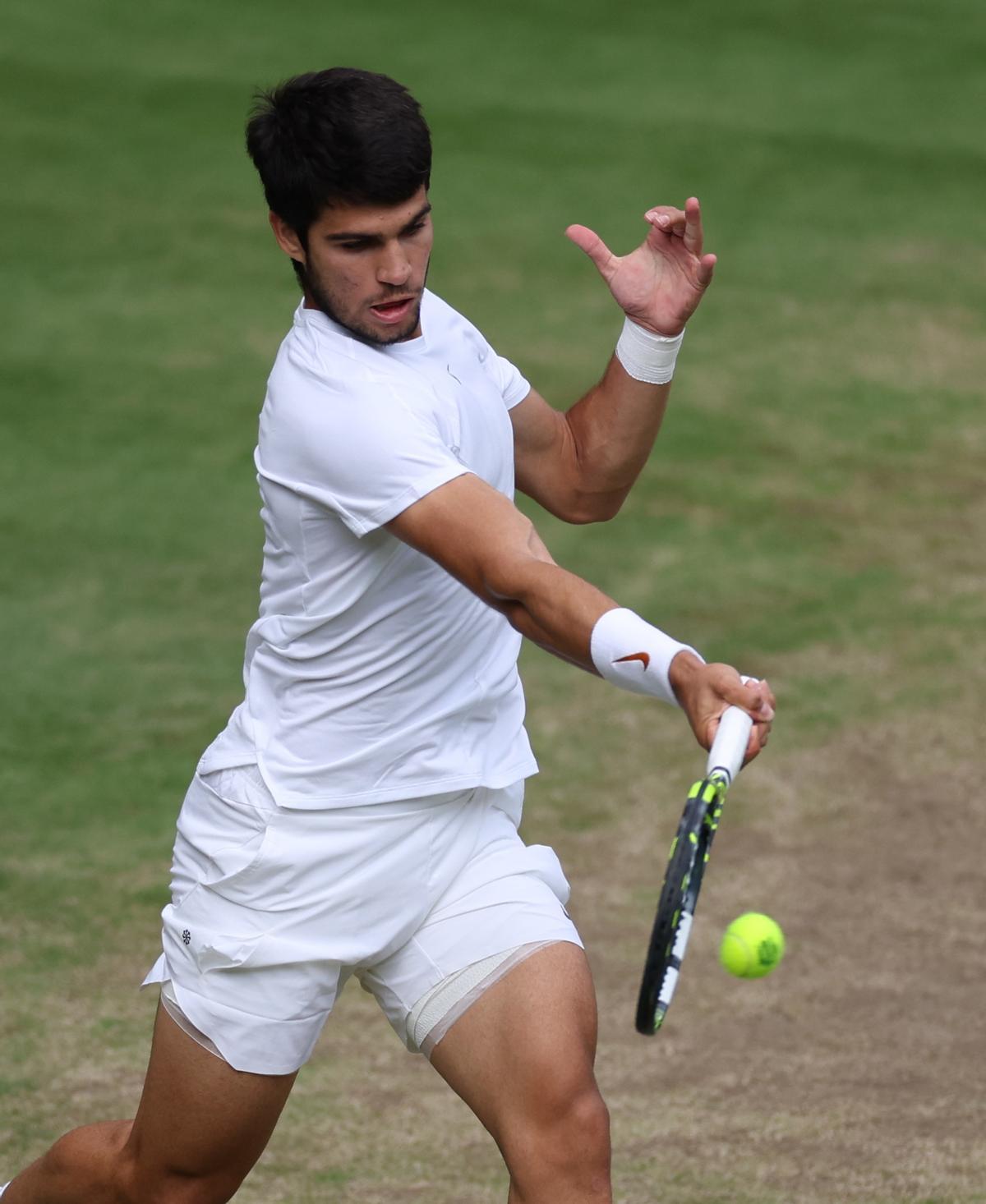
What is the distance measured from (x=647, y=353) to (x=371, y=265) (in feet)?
2.80

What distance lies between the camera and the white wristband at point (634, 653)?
3.21 m

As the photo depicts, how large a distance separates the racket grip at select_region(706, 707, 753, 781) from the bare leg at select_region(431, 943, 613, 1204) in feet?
2.74

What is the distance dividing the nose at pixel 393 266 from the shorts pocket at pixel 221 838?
105cm

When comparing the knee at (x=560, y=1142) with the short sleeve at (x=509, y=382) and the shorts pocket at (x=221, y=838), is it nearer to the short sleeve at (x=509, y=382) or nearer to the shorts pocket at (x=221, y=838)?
the shorts pocket at (x=221, y=838)

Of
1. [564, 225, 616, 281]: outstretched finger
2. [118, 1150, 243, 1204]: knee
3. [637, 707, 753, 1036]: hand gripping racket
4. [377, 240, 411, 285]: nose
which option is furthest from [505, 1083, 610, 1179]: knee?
[564, 225, 616, 281]: outstretched finger

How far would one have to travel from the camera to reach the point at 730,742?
302cm

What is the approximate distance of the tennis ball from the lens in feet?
14.4

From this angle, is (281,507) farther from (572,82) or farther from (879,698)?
(572,82)

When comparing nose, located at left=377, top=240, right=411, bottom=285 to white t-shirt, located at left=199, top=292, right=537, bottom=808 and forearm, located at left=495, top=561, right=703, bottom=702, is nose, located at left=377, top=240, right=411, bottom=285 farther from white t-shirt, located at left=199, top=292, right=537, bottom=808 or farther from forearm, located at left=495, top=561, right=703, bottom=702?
forearm, located at left=495, top=561, right=703, bottom=702

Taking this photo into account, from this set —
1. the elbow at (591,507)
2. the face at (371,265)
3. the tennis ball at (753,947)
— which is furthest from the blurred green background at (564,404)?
the face at (371,265)

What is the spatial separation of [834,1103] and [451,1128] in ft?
3.36

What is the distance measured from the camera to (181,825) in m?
4.06

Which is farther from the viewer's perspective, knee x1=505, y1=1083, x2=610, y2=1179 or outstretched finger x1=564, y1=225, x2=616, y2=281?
outstretched finger x1=564, y1=225, x2=616, y2=281

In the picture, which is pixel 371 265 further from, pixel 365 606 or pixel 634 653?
pixel 634 653
